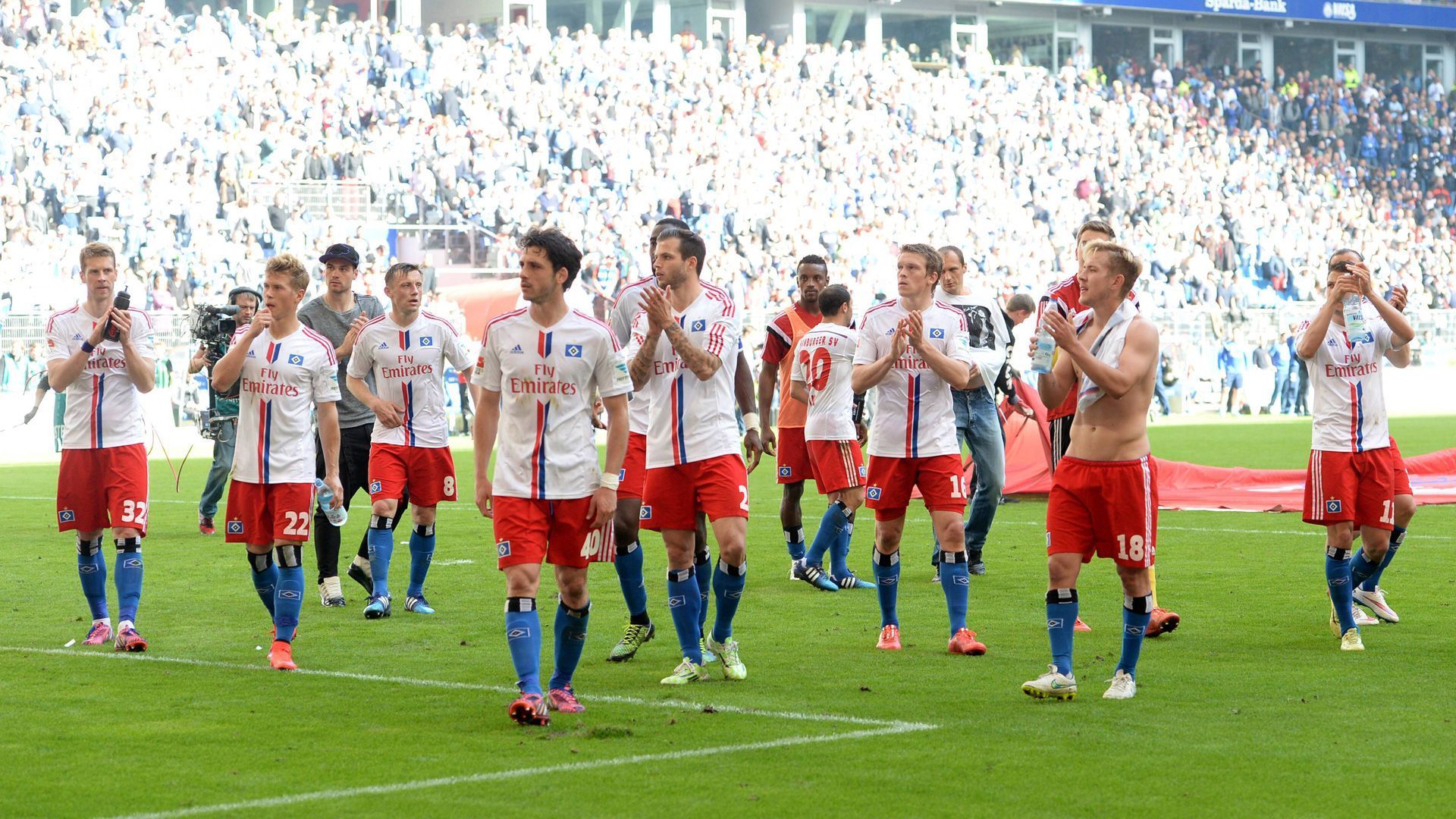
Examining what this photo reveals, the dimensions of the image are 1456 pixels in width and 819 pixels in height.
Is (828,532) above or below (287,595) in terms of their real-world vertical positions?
above

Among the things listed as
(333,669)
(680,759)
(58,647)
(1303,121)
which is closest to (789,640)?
(333,669)

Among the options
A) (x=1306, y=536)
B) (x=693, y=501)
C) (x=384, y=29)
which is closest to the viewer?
(x=693, y=501)

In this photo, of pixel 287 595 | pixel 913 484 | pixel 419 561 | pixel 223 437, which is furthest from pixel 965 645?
pixel 223 437

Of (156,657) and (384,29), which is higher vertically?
(384,29)

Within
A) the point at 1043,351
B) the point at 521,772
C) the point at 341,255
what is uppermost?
the point at 341,255

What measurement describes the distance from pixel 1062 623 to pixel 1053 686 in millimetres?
259

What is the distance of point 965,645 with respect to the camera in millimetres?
8281

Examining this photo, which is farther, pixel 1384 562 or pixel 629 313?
pixel 1384 562

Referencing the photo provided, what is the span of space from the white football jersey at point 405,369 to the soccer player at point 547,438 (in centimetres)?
343

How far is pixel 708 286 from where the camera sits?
7.82 meters

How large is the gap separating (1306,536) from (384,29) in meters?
27.4

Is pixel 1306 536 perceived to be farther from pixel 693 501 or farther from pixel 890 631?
pixel 693 501

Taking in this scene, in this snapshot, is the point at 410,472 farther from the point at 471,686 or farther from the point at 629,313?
the point at 471,686

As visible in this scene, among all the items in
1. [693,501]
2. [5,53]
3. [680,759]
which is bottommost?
[680,759]
